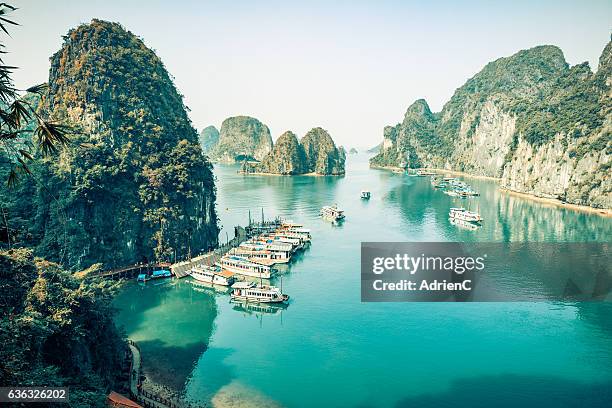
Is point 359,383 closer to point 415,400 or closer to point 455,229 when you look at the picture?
point 415,400

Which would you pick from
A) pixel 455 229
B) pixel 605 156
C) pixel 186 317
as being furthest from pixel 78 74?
pixel 605 156

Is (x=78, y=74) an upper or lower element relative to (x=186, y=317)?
upper

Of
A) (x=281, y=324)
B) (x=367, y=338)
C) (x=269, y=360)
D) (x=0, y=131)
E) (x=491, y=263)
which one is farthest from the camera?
(x=491, y=263)

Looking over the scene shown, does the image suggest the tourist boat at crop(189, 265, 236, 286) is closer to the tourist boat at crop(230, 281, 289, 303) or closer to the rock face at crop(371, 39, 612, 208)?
the tourist boat at crop(230, 281, 289, 303)

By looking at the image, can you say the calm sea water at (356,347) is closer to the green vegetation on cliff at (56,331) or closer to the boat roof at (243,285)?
the boat roof at (243,285)

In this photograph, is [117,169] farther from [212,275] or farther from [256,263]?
[256,263]

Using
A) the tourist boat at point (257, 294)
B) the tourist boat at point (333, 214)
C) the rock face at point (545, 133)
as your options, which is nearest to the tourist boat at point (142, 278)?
the tourist boat at point (257, 294)

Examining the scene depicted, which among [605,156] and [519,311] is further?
[605,156]

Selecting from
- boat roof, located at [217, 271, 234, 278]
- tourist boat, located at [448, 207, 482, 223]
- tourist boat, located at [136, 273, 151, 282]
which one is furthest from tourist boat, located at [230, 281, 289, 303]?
tourist boat, located at [448, 207, 482, 223]
